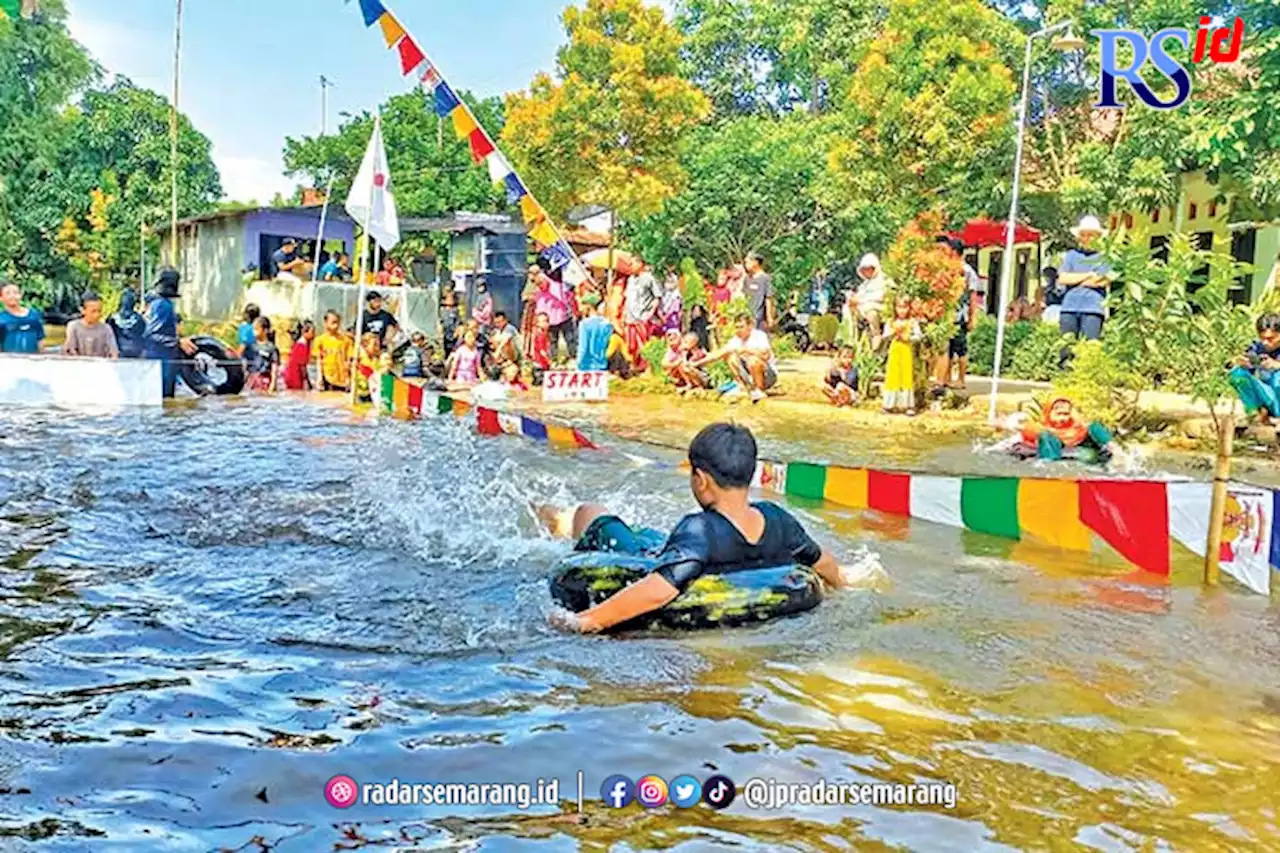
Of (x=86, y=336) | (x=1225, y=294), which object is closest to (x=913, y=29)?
(x=1225, y=294)

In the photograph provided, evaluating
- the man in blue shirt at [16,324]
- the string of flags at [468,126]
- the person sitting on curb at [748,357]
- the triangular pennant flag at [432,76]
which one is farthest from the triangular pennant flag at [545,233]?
the man in blue shirt at [16,324]

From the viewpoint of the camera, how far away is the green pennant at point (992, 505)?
7.84 metres

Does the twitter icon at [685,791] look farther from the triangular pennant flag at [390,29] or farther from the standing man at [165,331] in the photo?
the triangular pennant flag at [390,29]

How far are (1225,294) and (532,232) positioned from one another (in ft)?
35.5

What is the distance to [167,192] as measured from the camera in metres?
40.3

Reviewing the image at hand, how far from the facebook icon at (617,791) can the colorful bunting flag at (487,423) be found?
344 inches

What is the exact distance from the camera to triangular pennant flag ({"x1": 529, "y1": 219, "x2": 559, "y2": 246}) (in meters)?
19.6

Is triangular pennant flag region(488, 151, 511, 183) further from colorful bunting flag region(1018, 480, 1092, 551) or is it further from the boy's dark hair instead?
the boy's dark hair

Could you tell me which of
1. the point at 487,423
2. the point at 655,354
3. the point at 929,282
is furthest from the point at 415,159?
the point at 487,423

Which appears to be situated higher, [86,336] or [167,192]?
[167,192]

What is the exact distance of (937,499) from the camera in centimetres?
830

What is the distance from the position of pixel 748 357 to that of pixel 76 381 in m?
9.25

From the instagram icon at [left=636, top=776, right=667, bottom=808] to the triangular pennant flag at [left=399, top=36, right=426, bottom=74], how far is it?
1605 centimetres

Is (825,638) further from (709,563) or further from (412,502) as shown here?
(412,502)
